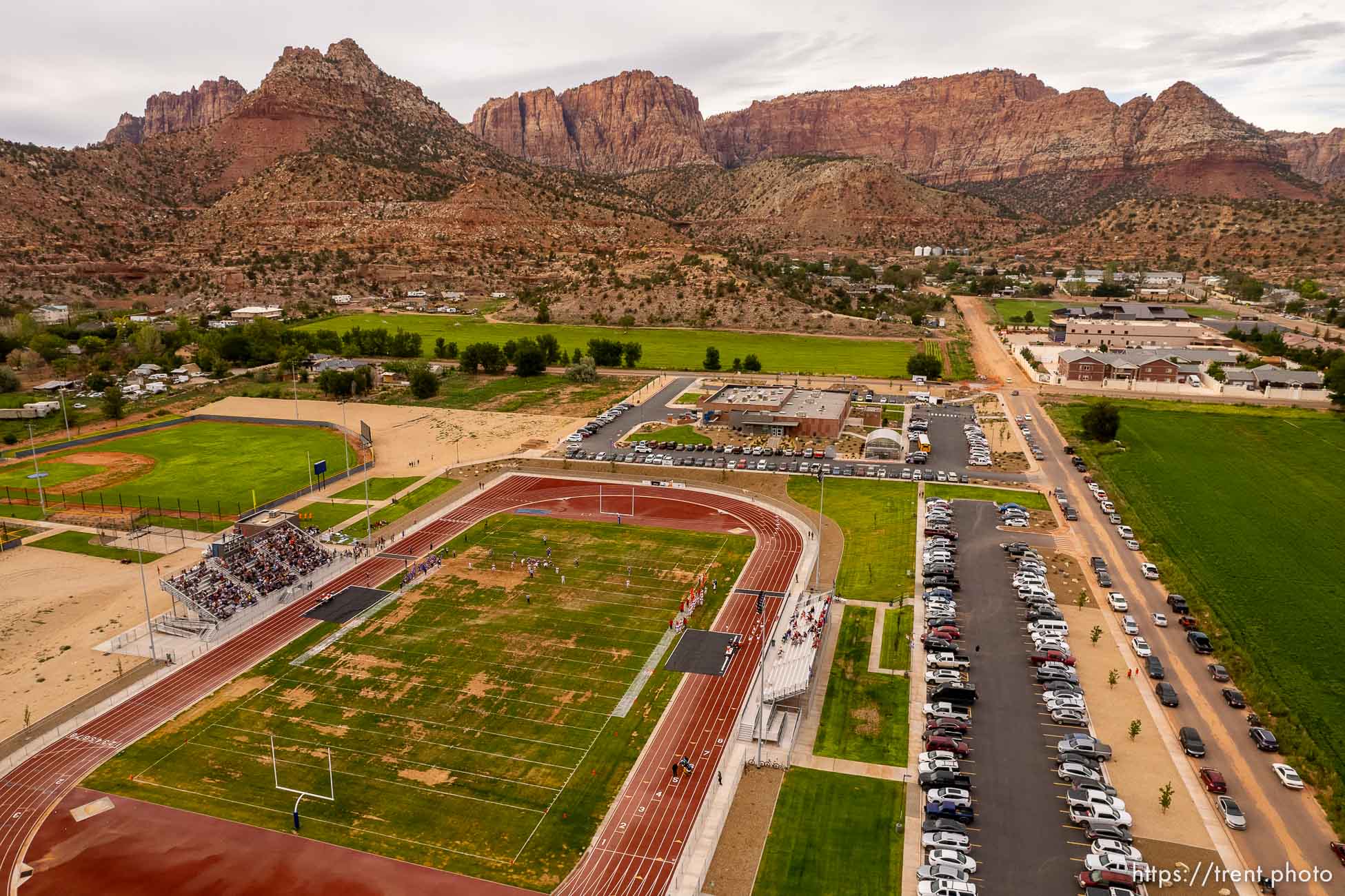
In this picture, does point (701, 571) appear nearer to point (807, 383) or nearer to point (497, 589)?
point (497, 589)

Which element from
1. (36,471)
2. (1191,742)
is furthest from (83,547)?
(1191,742)

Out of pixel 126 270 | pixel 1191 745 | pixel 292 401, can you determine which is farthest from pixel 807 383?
pixel 126 270

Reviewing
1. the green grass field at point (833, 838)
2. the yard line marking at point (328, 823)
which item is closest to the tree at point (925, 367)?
the green grass field at point (833, 838)

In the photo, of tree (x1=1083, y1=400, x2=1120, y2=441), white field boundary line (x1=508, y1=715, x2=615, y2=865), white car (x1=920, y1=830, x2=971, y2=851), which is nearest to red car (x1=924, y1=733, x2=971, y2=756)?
white car (x1=920, y1=830, x2=971, y2=851)

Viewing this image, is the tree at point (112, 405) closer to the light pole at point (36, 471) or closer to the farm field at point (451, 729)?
the light pole at point (36, 471)

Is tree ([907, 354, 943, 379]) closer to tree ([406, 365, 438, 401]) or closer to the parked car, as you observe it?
tree ([406, 365, 438, 401])

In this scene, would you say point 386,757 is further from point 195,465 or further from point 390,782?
point 195,465
